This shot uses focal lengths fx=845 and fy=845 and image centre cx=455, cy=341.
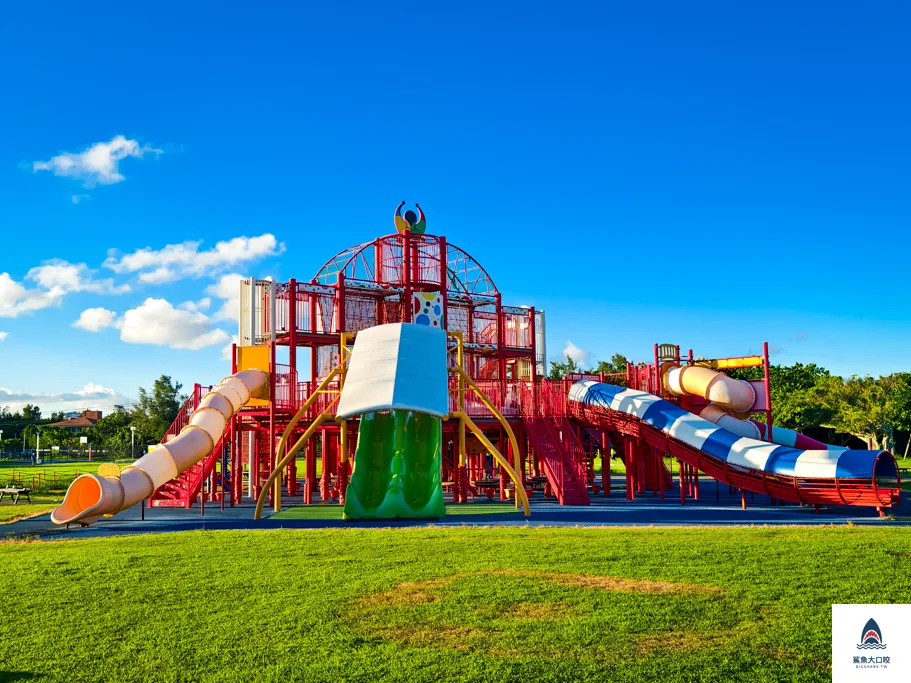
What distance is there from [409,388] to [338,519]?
3853mm

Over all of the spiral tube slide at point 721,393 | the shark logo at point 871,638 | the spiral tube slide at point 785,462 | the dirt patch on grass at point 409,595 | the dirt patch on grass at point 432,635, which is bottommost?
the dirt patch on grass at point 432,635

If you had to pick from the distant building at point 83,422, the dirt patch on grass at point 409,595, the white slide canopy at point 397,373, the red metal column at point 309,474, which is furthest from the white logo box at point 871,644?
the distant building at point 83,422

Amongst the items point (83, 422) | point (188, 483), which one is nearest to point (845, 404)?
point (188, 483)

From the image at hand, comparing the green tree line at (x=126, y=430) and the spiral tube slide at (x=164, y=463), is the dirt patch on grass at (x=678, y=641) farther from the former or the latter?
the green tree line at (x=126, y=430)

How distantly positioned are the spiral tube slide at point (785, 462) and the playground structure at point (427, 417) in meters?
0.05

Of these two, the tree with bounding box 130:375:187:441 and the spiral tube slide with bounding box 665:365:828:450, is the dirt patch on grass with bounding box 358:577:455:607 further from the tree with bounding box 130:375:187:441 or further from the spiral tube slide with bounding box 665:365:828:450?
the tree with bounding box 130:375:187:441

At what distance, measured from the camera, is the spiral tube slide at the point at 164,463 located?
21.0 m

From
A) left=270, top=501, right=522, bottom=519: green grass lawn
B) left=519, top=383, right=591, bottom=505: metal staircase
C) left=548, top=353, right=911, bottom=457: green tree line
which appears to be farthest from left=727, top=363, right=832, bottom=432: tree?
left=270, top=501, right=522, bottom=519: green grass lawn

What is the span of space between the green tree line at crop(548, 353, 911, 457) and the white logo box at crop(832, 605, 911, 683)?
46479 millimetres

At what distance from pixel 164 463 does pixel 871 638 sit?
64.6 ft

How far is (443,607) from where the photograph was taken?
9.98 m

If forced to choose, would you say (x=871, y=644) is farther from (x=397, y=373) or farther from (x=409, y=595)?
(x=397, y=373)

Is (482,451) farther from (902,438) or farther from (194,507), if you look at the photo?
(902,438)

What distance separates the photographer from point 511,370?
3912cm
